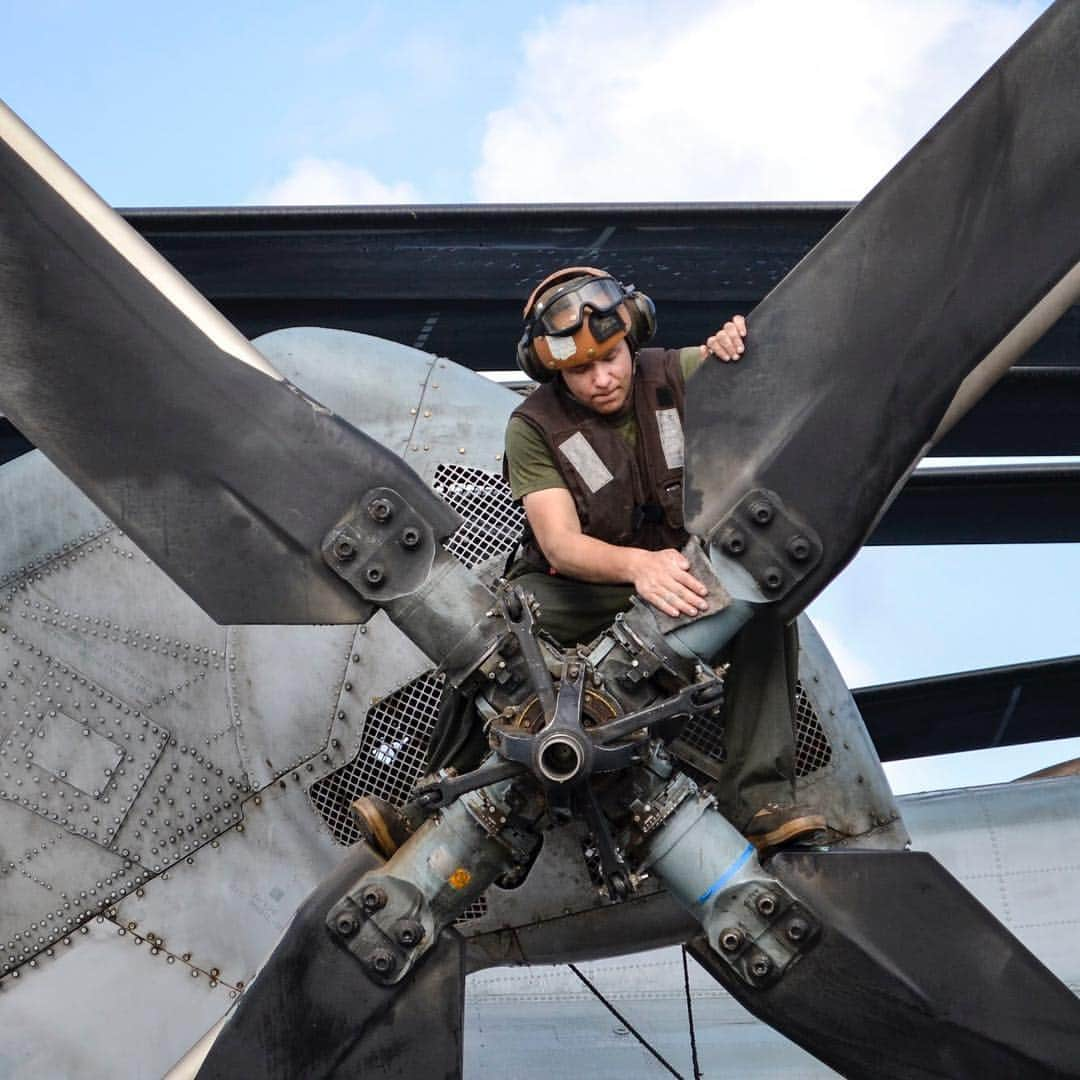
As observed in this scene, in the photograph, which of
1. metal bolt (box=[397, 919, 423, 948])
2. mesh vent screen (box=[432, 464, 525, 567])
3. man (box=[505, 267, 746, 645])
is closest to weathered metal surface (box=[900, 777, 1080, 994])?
mesh vent screen (box=[432, 464, 525, 567])

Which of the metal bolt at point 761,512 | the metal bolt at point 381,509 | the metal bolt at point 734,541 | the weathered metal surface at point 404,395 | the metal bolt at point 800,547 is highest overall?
the weathered metal surface at point 404,395

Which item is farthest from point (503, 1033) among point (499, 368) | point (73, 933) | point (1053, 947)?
point (499, 368)

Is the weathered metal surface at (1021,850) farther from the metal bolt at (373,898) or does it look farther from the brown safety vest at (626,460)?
the metal bolt at (373,898)

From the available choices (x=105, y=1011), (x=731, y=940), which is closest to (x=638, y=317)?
(x=731, y=940)

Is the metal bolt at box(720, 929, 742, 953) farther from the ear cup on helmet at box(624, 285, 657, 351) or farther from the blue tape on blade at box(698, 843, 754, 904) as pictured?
the ear cup on helmet at box(624, 285, 657, 351)

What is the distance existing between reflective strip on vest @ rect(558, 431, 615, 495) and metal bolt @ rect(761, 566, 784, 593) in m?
0.53

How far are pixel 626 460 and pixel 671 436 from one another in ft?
0.44

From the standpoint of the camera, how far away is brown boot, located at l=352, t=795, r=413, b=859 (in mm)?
4059

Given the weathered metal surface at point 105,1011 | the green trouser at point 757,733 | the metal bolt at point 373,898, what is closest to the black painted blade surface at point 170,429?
the metal bolt at point 373,898

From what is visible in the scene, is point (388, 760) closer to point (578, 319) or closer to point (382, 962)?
point (382, 962)

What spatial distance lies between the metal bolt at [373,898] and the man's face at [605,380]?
1249mm

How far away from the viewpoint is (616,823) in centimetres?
405

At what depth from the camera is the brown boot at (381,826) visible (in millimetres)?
4059

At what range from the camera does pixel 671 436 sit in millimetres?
4336
